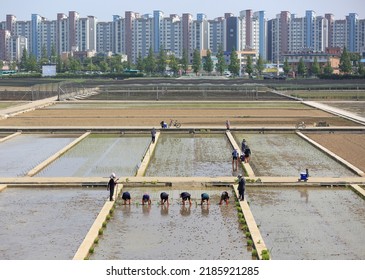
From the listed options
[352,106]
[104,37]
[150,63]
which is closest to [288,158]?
[352,106]

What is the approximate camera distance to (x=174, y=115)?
43375mm

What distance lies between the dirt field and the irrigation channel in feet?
2.20

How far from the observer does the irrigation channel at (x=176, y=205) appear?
12.8 m

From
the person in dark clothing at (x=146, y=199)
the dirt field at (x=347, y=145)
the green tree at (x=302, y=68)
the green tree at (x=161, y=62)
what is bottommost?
the person in dark clothing at (x=146, y=199)

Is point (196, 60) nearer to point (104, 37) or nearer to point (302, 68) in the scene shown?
point (302, 68)

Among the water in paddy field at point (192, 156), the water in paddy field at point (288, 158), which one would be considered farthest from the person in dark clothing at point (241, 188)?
the water in paddy field at point (288, 158)

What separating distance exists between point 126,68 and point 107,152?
112066mm

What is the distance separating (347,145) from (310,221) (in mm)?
13684

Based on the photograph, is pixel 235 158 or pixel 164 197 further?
pixel 235 158

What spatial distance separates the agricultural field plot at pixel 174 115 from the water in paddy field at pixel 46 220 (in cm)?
1816

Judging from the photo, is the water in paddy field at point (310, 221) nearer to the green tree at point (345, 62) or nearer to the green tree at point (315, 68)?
the green tree at point (345, 62)

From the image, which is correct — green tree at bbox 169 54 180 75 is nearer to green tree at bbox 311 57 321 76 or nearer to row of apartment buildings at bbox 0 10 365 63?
green tree at bbox 311 57 321 76

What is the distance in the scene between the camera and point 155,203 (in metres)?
16.9

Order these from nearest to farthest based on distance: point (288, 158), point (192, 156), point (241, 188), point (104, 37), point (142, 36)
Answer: point (241, 188) < point (288, 158) < point (192, 156) < point (142, 36) < point (104, 37)
